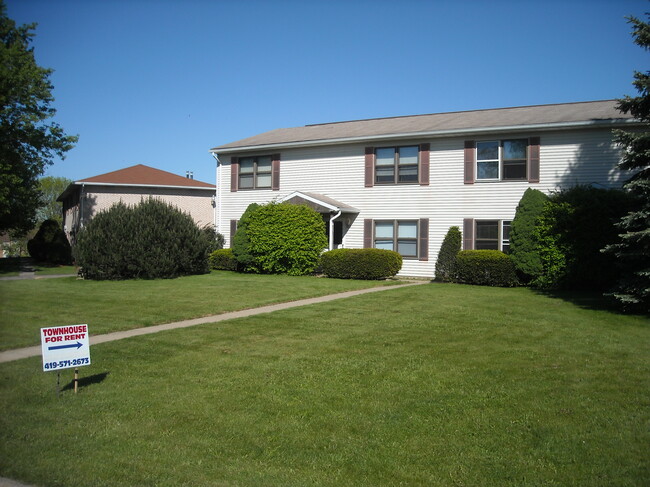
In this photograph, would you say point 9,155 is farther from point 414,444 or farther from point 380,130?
point 414,444

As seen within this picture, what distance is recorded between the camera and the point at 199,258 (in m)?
21.5

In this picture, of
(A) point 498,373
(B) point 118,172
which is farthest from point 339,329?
(B) point 118,172

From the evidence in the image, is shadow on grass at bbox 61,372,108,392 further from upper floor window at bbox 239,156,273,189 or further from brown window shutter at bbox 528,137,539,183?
upper floor window at bbox 239,156,273,189

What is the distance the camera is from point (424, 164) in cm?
2116

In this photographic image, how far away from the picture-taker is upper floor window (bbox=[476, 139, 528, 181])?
19609 millimetres

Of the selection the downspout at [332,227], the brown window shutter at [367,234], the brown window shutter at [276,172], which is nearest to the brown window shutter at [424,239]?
the brown window shutter at [367,234]

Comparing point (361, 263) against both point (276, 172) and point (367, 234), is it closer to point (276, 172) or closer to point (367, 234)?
point (367, 234)

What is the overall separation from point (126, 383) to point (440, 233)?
15.7m

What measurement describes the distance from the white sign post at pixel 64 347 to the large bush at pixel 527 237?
45.0 feet

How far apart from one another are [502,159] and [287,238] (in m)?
8.27

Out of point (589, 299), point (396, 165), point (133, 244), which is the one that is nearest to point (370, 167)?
point (396, 165)

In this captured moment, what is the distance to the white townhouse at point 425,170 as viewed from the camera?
18.9 meters

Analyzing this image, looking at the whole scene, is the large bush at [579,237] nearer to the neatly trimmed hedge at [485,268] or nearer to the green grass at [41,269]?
the neatly trimmed hedge at [485,268]

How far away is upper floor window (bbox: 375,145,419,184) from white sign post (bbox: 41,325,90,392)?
16.4 metres
